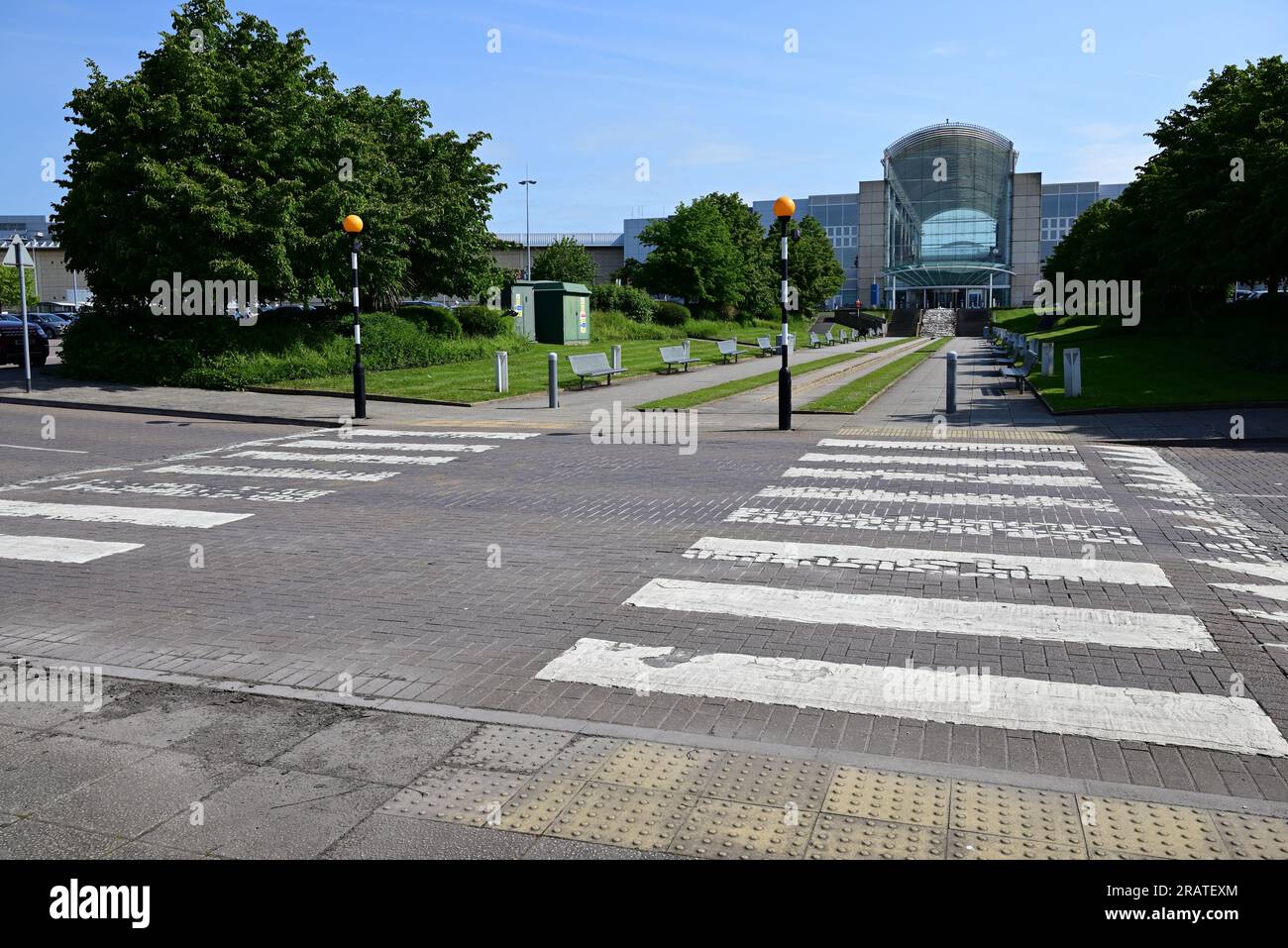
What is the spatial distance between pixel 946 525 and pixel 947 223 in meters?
126

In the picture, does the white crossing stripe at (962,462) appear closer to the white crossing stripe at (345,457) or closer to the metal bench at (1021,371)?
the white crossing stripe at (345,457)

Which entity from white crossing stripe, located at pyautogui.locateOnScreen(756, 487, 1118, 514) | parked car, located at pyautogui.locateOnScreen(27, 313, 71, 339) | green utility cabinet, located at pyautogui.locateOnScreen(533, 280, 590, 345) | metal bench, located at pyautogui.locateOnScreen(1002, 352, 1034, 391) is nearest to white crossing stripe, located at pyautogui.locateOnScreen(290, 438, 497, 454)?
white crossing stripe, located at pyautogui.locateOnScreen(756, 487, 1118, 514)

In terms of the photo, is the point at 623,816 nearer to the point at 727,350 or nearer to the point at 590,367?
the point at 590,367

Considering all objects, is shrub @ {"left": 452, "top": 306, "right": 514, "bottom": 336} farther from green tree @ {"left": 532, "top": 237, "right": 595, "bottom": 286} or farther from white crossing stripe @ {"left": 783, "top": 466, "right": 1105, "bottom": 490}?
green tree @ {"left": 532, "top": 237, "right": 595, "bottom": 286}

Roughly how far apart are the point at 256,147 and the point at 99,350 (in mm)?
6709

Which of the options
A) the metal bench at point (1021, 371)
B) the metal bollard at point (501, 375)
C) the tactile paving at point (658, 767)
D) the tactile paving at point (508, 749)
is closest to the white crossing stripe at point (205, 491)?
the tactile paving at point (508, 749)

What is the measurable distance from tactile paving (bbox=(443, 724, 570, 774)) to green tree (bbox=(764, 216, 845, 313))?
79503 mm

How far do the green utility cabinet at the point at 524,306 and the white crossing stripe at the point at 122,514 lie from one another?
108ft

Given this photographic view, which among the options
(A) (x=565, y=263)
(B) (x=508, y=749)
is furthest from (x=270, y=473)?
(A) (x=565, y=263)

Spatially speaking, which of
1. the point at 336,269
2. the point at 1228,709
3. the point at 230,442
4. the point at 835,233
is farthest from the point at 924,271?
the point at 1228,709

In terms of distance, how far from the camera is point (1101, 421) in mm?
19469

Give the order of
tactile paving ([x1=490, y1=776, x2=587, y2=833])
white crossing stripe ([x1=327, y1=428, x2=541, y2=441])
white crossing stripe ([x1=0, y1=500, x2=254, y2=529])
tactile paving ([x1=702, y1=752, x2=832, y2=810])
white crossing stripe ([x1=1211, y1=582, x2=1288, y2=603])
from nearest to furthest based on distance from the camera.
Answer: tactile paving ([x1=490, y1=776, x2=587, y2=833]), tactile paving ([x1=702, y1=752, x2=832, y2=810]), white crossing stripe ([x1=1211, y1=582, x2=1288, y2=603]), white crossing stripe ([x1=0, y1=500, x2=254, y2=529]), white crossing stripe ([x1=327, y1=428, x2=541, y2=441])

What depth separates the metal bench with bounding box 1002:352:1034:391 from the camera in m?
28.0

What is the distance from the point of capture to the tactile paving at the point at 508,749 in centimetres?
499
